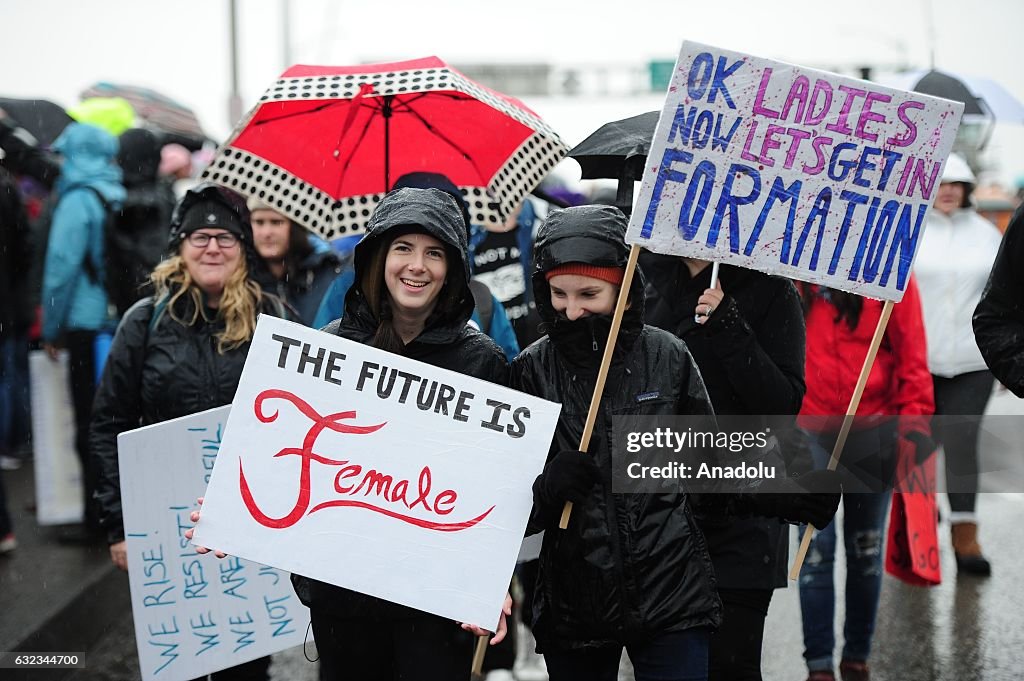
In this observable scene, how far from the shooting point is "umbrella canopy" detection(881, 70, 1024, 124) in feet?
19.9

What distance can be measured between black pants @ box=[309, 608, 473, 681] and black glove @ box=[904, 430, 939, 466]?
2248 millimetres

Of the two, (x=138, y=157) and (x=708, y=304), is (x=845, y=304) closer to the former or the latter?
(x=708, y=304)

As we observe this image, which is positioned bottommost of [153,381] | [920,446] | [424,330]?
[920,446]

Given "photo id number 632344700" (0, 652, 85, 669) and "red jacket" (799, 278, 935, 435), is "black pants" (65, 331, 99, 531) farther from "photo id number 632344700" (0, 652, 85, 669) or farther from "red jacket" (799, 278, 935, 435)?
"red jacket" (799, 278, 935, 435)

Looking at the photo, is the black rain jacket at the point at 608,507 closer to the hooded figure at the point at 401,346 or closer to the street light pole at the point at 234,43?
the hooded figure at the point at 401,346

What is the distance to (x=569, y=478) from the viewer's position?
3.03m

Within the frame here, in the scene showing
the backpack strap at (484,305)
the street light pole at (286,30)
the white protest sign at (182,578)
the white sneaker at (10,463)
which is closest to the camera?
the white protest sign at (182,578)

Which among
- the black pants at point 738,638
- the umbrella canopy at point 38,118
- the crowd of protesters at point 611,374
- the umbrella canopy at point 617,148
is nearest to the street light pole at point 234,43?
the umbrella canopy at point 38,118

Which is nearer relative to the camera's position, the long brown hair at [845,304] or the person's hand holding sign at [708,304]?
the person's hand holding sign at [708,304]

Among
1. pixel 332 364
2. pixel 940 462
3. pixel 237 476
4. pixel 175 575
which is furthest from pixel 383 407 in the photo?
pixel 940 462

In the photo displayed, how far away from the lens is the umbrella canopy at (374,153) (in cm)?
475

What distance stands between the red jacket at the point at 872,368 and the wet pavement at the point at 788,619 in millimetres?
1098

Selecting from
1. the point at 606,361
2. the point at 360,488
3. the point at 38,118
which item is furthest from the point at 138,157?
the point at 606,361

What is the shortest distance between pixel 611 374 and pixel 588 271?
28cm
